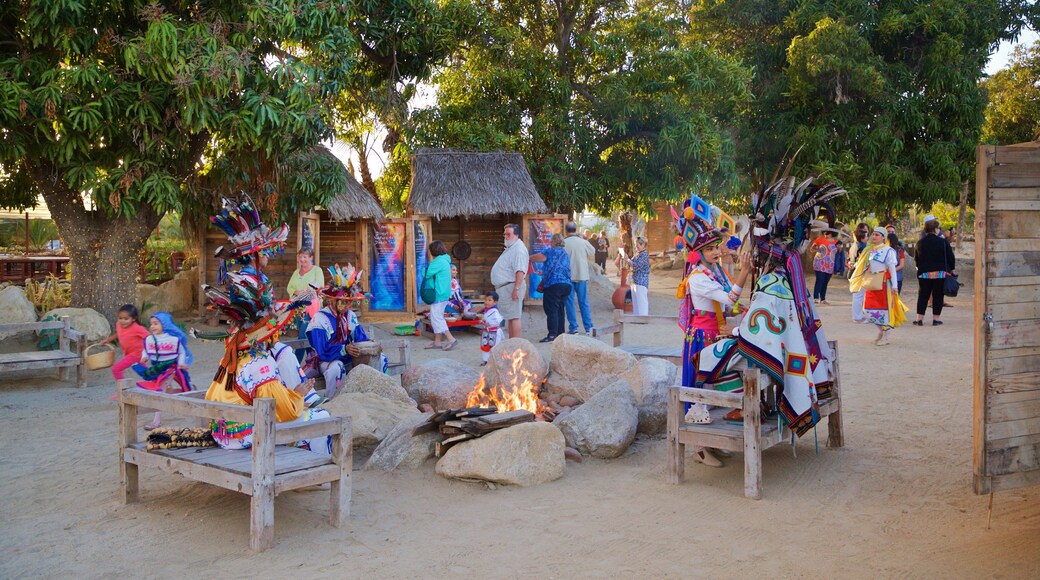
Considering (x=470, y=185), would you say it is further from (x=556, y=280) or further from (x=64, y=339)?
(x=64, y=339)

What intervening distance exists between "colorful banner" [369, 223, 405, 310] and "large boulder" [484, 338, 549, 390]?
25.9 feet

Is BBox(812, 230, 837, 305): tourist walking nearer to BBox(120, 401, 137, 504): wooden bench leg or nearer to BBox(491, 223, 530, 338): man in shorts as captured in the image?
BBox(491, 223, 530, 338): man in shorts

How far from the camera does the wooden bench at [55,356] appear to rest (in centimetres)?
931

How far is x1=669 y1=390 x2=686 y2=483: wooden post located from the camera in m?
5.72

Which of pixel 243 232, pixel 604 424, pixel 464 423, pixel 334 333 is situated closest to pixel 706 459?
pixel 604 424

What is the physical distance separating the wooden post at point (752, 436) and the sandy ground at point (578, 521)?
116mm

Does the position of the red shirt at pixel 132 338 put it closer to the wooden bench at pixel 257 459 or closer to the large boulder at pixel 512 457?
the wooden bench at pixel 257 459

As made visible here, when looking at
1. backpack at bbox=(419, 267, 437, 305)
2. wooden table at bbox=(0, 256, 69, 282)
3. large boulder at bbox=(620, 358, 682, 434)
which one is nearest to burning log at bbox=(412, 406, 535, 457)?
large boulder at bbox=(620, 358, 682, 434)

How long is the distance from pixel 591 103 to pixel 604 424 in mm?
13307

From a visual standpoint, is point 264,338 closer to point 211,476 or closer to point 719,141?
point 211,476

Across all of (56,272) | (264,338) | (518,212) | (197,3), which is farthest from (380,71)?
(264,338)

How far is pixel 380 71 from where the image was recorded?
50.3 ft

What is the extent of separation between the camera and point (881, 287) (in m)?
11.7

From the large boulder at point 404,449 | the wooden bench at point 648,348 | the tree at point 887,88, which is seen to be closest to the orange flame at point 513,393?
the large boulder at point 404,449
